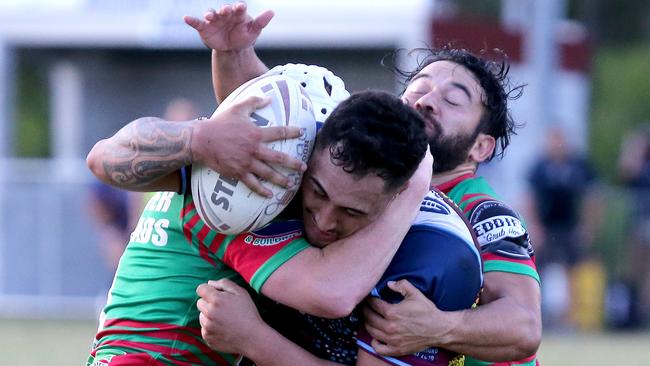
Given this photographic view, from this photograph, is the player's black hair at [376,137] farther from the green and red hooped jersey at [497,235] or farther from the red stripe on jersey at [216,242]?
the green and red hooped jersey at [497,235]

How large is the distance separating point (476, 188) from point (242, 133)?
1.27 m

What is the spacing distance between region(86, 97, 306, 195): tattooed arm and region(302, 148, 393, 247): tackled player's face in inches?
3.3

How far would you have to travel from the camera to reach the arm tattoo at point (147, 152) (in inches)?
164

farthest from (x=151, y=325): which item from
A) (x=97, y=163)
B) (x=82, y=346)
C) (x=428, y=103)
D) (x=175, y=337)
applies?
(x=82, y=346)

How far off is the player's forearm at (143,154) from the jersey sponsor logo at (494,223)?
3.88ft

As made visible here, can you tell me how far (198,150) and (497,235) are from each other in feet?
4.01

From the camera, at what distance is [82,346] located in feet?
38.5

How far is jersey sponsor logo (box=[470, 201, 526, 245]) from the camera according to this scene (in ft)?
Result: 15.2

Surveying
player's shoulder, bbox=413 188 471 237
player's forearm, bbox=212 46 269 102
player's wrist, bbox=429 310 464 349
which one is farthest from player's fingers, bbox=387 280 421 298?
player's forearm, bbox=212 46 269 102

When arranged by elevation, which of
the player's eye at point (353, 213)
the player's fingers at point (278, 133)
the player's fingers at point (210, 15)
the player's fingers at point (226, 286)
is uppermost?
the player's fingers at point (210, 15)

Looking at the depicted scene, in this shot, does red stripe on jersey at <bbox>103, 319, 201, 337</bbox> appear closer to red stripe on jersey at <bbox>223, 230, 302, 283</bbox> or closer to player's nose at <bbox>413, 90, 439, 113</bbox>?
red stripe on jersey at <bbox>223, 230, 302, 283</bbox>

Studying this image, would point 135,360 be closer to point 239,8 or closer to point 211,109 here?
point 239,8

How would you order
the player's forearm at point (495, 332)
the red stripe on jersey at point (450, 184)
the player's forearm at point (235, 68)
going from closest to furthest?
1. the player's forearm at point (495, 332)
2. the player's forearm at point (235, 68)
3. the red stripe on jersey at point (450, 184)

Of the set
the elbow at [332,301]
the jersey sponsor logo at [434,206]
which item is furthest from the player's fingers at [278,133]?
the jersey sponsor logo at [434,206]
